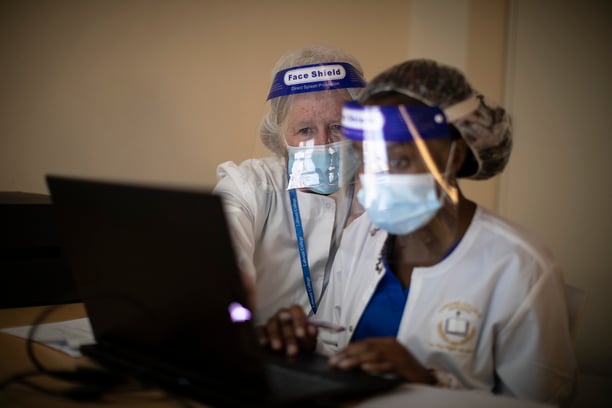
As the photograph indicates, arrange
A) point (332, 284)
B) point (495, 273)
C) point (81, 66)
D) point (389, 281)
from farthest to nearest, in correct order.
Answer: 1. point (81, 66)
2. point (332, 284)
3. point (389, 281)
4. point (495, 273)

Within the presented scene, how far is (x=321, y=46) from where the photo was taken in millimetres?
1750

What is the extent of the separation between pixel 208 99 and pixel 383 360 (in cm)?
168

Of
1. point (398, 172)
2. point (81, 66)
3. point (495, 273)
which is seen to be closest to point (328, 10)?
point (81, 66)

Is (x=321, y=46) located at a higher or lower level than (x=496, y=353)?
higher

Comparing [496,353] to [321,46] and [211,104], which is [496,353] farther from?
[211,104]

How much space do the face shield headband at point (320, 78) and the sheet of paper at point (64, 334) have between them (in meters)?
0.88

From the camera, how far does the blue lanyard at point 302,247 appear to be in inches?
63.4

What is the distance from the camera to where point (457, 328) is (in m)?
1.11

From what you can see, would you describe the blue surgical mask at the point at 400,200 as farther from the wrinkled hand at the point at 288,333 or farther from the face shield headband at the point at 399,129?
the wrinkled hand at the point at 288,333

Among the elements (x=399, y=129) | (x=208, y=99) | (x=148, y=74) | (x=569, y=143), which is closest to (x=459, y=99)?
(x=399, y=129)

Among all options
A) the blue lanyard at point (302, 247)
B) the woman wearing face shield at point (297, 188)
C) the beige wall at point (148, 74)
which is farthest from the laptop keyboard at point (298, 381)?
the beige wall at point (148, 74)

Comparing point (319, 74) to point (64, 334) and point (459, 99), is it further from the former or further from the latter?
point (64, 334)

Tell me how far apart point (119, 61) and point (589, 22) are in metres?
1.77

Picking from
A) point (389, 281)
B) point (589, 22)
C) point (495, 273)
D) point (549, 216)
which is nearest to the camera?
point (495, 273)
